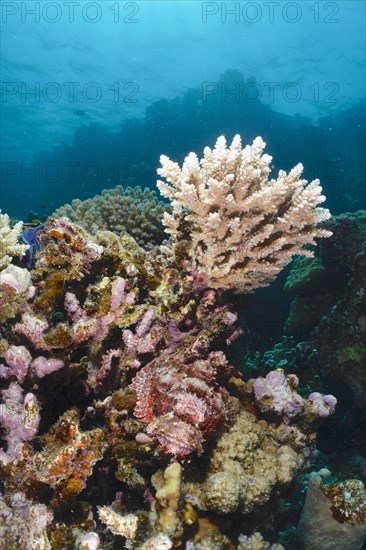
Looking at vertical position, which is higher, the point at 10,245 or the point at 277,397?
the point at 10,245

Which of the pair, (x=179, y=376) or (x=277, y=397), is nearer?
(x=179, y=376)

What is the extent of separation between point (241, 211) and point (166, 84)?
49354 millimetres

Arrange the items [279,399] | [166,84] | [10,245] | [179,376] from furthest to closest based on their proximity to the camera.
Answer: [166,84]
[279,399]
[10,245]
[179,376]

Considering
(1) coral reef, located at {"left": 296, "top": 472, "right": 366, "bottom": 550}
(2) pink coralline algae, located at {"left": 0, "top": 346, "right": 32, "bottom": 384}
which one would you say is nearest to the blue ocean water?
(1) coral reef, located at {"left": 296, "top": 472, "right": 366, "bottom": 550}

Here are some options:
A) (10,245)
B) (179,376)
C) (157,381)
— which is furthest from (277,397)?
(10,245)

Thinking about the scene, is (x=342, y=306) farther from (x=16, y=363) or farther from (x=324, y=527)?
(x=16, y=363)

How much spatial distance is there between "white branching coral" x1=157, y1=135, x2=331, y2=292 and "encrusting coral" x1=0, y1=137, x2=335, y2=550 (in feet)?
0.04

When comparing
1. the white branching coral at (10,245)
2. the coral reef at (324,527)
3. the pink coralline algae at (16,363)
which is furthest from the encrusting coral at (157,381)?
the coral reef at (324,527)

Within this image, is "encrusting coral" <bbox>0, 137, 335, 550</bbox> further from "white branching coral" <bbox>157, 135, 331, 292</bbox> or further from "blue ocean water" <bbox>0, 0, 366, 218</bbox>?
"blue ocean water" <bbox>0, 0, 366, 218</bbox>

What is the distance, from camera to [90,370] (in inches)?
114

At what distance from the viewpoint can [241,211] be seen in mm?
2947

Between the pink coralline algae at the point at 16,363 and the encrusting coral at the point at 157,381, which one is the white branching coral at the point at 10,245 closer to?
the encrusting coral at the point at 157,381

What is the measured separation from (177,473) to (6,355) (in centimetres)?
138

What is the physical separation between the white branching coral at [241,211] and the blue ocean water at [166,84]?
80.8ft
